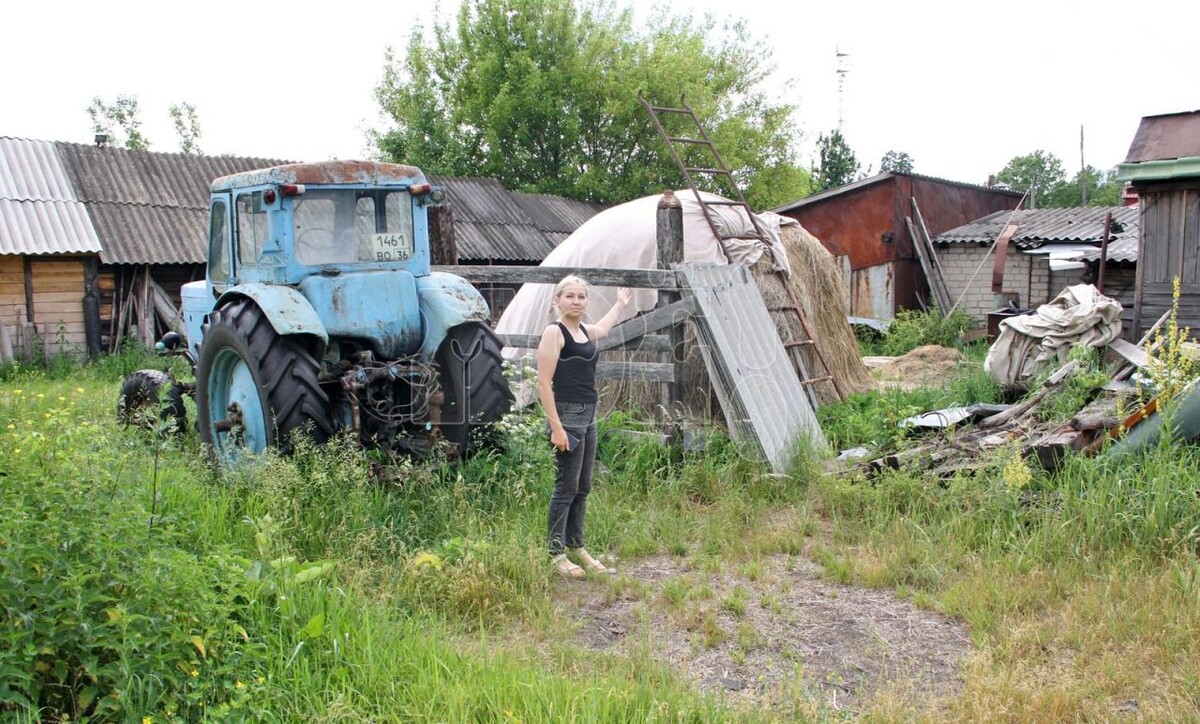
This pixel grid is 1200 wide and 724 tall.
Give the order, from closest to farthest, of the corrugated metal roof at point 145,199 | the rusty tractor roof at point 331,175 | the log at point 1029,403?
1. the rusty tractor roof at point 331,175
2. the log at point 1029,403
3. the corrugated metal roof at point 145,199

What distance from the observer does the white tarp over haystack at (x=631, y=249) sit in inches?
358

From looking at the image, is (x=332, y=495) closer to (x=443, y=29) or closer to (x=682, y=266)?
(x=682, y=266)

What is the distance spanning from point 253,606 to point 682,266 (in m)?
4.37

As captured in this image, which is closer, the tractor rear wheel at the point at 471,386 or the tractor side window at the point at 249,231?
the tractor rear wheel at the point at 471,386

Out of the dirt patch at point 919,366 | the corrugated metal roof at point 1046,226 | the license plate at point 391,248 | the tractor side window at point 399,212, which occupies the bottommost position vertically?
the dirt patch at point 919,366

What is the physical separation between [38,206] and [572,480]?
1371 cm

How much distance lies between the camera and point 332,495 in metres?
5.43

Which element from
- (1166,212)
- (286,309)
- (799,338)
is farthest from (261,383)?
(1166,212)

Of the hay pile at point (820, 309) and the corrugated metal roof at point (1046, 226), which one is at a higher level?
the corrugated metal roof at point (1046, 226)

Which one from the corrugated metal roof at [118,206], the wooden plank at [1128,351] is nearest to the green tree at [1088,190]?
the corrugated metal roof at [118,206]

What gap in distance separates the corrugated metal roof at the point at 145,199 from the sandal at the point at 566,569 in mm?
11802

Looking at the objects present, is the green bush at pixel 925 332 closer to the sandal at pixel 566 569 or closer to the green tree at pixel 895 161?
the sandal at pixel 566 569

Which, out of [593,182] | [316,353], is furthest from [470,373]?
[593,182]

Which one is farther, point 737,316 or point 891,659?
point 737,316
